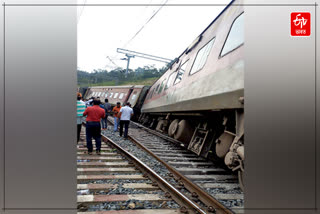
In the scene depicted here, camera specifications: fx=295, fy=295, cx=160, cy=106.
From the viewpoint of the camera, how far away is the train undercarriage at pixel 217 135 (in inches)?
152

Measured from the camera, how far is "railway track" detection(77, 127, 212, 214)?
3705 millimetres

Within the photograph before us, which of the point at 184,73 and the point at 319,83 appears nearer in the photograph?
the point at 319,83

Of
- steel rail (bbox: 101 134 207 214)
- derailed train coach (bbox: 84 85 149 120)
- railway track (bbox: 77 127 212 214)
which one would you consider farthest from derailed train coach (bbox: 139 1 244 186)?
derailed train coach (bbox: 84 85 149 120)

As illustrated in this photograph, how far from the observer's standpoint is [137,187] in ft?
15.2

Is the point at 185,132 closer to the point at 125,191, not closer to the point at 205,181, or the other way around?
the point at 205,181

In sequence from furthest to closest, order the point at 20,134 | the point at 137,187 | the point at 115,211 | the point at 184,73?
the point at 184,73 → the point at 137,187 → the point at 115,211 → the point at 20,134

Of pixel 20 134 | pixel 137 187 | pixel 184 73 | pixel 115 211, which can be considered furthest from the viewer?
pixel 184 73

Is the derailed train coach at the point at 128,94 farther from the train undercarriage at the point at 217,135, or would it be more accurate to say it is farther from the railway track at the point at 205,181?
the railway track at the point at 205,181

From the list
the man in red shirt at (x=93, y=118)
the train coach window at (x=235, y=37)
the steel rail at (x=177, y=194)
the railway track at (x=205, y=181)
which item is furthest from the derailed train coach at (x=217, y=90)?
the man in red shirt at (x=93, y=118)

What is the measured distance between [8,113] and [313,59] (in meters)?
2.54

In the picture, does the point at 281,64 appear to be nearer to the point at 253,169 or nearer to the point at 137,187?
the point at 253,169

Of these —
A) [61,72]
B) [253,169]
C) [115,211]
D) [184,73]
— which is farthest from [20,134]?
[184,73]

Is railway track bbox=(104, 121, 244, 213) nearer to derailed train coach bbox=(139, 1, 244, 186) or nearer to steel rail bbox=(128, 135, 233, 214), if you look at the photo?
steel rail bbox=(128, 135, 233, 214)

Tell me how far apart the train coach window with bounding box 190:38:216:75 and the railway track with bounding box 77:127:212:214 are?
7.64 ft
